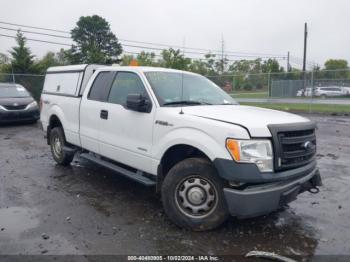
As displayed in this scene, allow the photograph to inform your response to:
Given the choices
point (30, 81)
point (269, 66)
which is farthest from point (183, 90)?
point (269, 66)

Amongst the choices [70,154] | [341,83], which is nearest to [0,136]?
[70,154]

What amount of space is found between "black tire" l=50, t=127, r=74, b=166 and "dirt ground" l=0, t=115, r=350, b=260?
0.36 metres

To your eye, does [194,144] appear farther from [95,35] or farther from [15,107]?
[95,35]

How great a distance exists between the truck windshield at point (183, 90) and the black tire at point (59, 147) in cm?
264

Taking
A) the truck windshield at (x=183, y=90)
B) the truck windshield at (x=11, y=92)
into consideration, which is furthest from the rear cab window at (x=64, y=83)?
the truck windshield at (x=11, y=92)

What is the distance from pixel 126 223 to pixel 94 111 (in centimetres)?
209

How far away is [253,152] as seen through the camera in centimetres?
373

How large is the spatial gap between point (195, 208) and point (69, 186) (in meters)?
2.56

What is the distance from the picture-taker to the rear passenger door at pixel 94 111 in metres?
5.60

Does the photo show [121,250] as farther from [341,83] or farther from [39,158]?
[341,83]

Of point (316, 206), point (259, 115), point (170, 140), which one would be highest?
point (259, 115)

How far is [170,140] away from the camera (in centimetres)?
431

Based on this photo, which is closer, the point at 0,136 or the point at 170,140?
the point at 170,140

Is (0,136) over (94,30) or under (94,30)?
under
